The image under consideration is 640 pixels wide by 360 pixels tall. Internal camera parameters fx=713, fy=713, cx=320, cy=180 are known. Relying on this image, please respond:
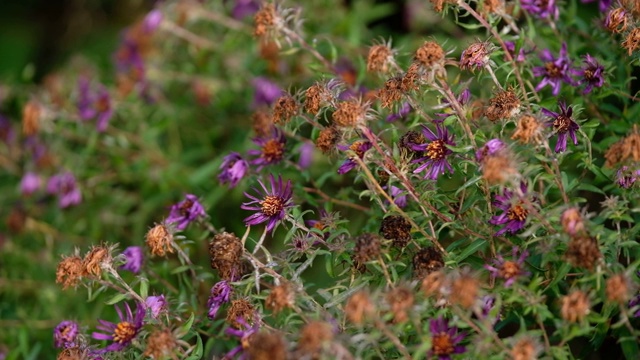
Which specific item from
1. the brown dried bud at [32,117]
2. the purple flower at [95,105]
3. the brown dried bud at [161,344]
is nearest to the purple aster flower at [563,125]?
the brown dried bud at [161,344]

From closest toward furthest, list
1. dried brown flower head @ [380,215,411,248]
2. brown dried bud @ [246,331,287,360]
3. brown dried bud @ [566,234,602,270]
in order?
brown dried bud @ [246,331,287,360] → brown dried bud @ [566,234,602,270] → dried brown flower head @ [380,215,411,248]

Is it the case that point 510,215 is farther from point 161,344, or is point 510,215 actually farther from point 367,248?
point 161,344

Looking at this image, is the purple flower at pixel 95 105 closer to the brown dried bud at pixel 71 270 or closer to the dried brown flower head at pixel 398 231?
the brown dried bud at pixel 71 270

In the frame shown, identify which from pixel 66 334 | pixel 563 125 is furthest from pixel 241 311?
pixel 563 125

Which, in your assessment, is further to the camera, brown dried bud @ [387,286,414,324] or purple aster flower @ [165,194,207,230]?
purple aster flower @ [165,194,207,230]

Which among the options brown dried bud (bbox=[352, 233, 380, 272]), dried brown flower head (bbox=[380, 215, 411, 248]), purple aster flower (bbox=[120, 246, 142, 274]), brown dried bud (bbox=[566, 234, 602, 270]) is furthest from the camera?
purple aster flower (bbox=[120, 246, 142, 274])

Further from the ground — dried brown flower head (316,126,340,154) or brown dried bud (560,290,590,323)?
dried brown flower head (316,126,340,154)

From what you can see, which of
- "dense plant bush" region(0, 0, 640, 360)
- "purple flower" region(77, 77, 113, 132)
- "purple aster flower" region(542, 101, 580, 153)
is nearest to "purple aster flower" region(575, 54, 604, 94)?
"dense plant bush" region(0, 0, 640, 360)

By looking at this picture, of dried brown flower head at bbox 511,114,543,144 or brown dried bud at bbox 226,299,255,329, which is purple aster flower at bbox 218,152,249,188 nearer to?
brown dried bud at bbox 226,299,255,329
